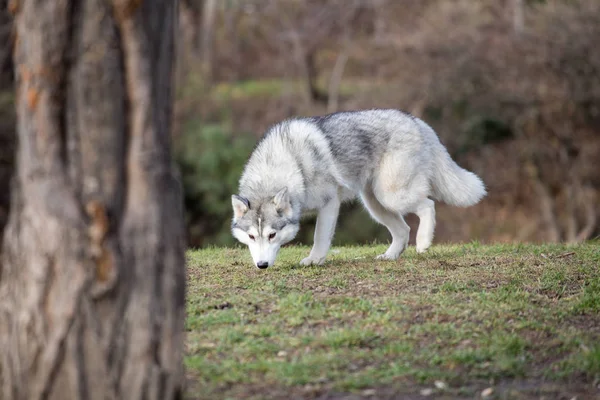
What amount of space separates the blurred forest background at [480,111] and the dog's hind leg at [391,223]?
37.5 feet

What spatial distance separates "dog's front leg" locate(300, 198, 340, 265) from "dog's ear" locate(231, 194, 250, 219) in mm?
772

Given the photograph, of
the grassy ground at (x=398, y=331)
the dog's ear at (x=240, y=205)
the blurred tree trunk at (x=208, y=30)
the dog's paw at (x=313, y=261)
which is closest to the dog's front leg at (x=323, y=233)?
the dog's paw at (x=313, y=261)

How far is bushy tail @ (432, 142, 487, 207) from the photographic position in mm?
9125

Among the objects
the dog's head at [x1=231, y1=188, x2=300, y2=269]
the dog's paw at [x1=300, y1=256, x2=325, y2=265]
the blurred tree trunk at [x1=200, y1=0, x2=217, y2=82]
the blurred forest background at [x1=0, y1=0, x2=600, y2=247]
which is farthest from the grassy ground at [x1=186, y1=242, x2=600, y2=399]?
the blurred tree trunk at [x1=200, y1=0, x2=217, y2=82]

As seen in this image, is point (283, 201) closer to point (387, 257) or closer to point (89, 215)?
point (387, 257)

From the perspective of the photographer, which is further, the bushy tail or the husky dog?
the bushy tail

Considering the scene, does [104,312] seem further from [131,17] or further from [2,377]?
[131,17]

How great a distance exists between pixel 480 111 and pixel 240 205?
585 inches

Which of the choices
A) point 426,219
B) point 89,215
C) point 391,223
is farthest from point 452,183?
point 89,215

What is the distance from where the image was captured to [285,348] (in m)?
5.53

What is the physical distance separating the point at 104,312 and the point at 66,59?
1.26 metres

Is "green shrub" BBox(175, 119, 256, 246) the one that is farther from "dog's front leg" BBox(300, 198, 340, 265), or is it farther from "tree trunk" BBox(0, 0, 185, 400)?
"tree trunk" BBox(0, 0, 185, 400)

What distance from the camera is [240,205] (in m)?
8.11

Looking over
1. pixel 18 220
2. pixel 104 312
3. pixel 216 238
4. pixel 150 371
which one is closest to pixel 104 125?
pixel 18 220
